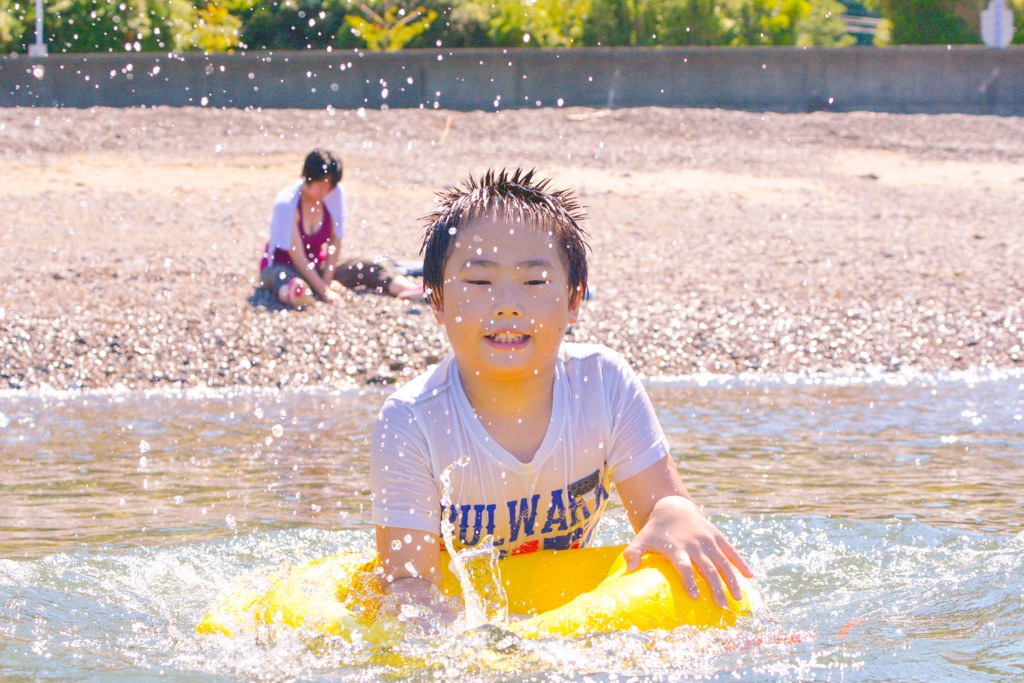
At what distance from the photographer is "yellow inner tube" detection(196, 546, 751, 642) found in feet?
10.4

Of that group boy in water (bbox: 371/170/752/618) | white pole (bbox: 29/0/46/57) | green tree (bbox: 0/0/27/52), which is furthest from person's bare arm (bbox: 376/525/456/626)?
green tree (bbox: 0/0/27/52)

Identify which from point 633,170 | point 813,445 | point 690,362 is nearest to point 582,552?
point 813,445

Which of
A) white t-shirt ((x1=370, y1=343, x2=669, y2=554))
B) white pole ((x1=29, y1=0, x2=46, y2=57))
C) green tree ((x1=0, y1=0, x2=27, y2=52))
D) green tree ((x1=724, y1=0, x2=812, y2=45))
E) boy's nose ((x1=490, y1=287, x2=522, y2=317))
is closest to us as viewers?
boy's nose ((x1=490, y1=287, x2=522, y2=317))

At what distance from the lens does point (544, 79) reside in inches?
610

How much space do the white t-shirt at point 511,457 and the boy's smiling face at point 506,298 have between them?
16 cm

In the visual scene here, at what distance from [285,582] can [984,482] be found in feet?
8.91

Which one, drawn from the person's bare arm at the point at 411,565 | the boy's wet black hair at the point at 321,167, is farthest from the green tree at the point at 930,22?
the person's bare arm at the point at 411,565

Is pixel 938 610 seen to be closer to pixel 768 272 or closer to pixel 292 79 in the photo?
pixel 768 272

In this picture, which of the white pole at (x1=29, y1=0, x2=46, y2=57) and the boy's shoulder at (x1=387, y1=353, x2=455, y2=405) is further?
the white pole at (x1=29, y1=0, x2=46, y2=57)

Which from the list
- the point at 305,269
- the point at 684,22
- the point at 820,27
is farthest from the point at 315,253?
the point at 820,27

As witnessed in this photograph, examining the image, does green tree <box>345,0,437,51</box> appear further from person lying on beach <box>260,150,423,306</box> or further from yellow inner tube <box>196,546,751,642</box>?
yellow inner tube <box>196,546,751,642</box>

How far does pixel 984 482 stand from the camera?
515cm

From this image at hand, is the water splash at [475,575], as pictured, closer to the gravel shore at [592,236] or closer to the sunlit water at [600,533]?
the sunlit water at [600,533]

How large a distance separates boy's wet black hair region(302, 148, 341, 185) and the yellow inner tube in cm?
505
